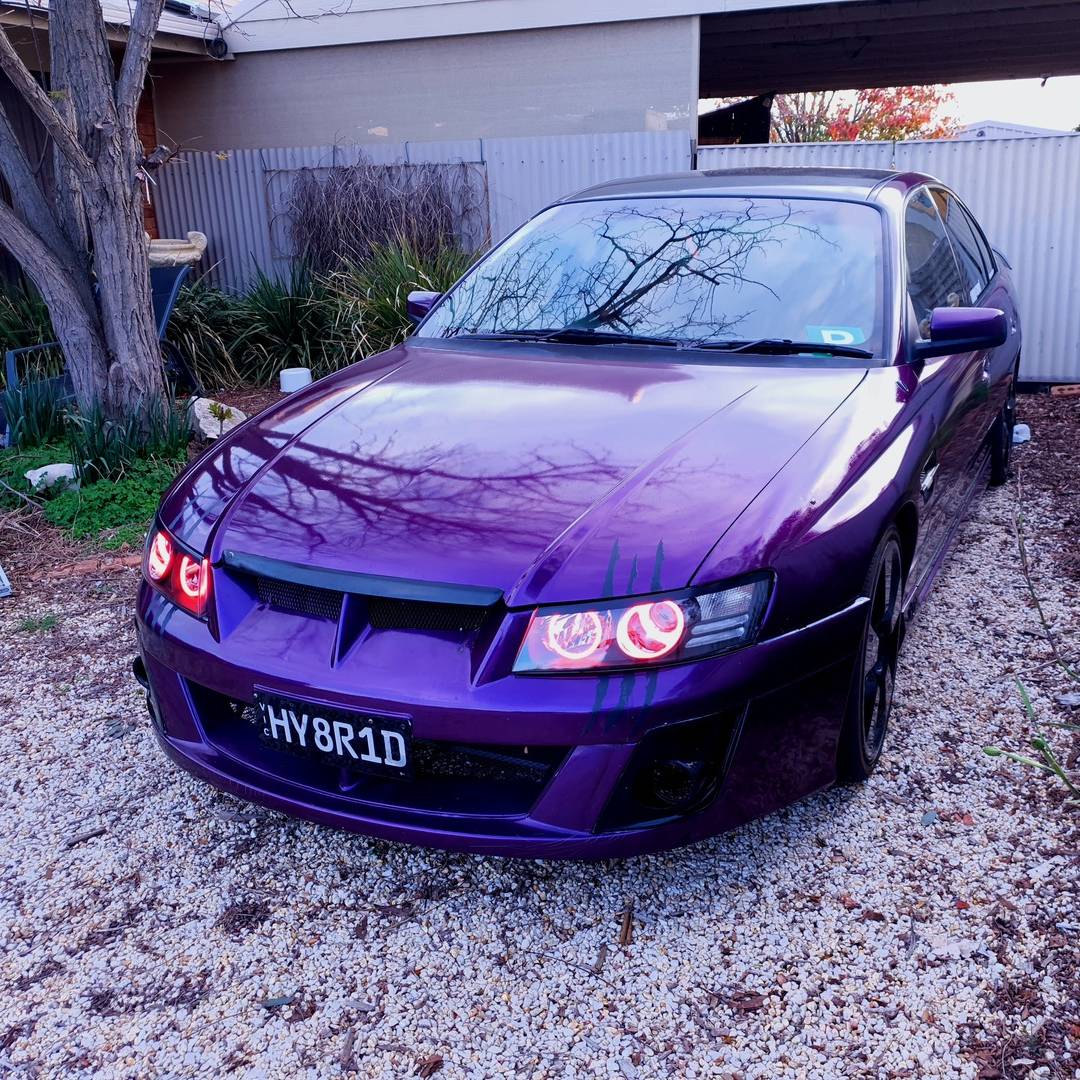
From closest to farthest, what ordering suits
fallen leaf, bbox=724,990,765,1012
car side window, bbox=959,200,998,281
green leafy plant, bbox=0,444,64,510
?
fallen leaf, bbox=724,990,765,1012 < car side window, bbox=959,200,998,281 < green leafy plant, bbox=0,444,64,510

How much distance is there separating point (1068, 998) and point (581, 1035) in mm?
935

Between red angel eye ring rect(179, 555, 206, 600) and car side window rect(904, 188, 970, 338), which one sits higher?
car side window rect(904, 188, 970, 338)

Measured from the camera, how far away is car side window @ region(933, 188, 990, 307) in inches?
157

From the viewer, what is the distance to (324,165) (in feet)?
30.9

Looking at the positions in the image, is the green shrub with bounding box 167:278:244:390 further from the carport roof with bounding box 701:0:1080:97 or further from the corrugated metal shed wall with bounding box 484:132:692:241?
the carport roof with bounding box 701:0:1080:97

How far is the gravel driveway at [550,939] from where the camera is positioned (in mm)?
1921

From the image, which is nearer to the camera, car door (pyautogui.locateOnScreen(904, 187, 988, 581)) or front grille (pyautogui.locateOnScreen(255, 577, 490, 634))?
front grille (pyautogui.locateOnScreen(255, 577, 490, 634))

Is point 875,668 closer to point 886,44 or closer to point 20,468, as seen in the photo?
point 20,468

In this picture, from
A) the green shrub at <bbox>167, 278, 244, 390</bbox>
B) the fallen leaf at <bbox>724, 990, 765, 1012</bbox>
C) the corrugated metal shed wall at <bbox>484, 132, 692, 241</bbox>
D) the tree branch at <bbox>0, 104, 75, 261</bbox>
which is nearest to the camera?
the fallen leaf at <bbox>724, 990, 765, 1012</bbox>

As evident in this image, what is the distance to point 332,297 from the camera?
327 inches

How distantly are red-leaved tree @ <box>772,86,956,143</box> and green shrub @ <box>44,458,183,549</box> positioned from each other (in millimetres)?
22526

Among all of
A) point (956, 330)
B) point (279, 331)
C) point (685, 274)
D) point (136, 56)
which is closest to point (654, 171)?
point (279, 331)

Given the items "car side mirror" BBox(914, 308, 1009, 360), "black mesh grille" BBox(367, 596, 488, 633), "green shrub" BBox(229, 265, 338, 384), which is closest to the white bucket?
"green shrub" BBox(229, 265, 338, 384)

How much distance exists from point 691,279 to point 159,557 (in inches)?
68.5
